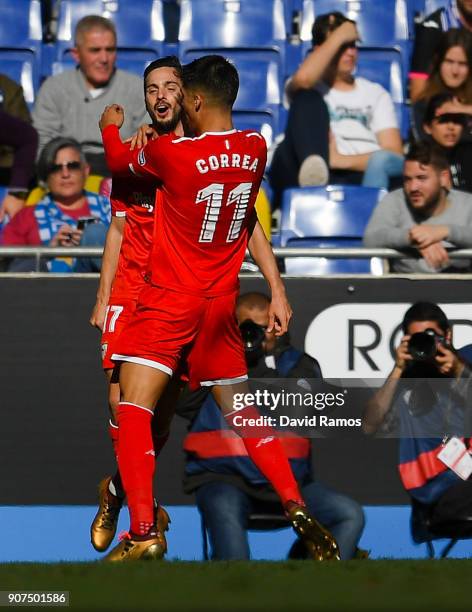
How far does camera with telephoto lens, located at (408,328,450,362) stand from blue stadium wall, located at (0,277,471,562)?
37 centimetres

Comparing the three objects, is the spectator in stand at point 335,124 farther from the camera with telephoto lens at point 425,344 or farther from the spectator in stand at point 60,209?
the camera with telephoto lens at point 425,344

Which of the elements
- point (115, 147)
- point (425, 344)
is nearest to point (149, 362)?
point (115, 147)

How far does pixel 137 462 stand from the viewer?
17.4 ft

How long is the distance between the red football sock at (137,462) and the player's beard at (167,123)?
1240 millimetres

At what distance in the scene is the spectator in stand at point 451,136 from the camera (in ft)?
27.7

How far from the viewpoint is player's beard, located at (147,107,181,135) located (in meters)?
5.67

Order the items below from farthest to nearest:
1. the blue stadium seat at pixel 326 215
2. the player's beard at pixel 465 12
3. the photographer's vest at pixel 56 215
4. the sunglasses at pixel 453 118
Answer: the player's beard at pixel 465 12, the sunglasses at pixel 453 118, the blue stadium seat at pixel 326 215, the photographer's vest at pixel 56 215

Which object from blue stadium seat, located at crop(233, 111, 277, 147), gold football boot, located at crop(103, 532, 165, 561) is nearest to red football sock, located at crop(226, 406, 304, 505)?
gold football boot, located at crop(103, 532, 165, 561)

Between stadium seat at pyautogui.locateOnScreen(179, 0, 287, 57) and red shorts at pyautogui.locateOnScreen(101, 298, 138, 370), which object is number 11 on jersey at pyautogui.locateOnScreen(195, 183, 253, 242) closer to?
red shorts at pyautogui.locateOnScreen(101, 298, 138, 370)

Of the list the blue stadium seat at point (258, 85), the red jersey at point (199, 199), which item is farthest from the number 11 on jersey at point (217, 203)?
the blue stadium seat at point (258, 85)

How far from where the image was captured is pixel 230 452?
22.7ft

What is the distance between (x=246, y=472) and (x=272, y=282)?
160 cm

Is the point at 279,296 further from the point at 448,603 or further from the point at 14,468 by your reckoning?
the point at 14,468

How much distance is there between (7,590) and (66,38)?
22.5ft
